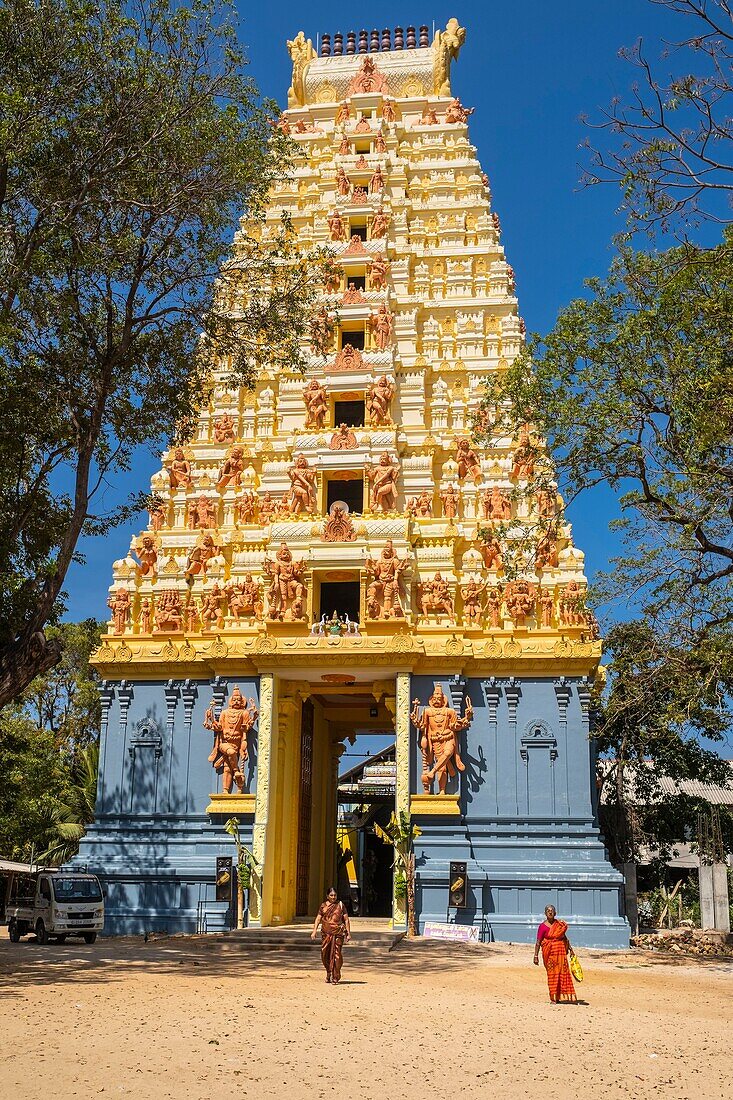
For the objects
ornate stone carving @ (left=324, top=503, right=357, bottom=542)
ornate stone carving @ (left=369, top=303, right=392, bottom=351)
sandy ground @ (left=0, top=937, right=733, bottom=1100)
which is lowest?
sandy ground @ (left=0, top=937, right=733, bottom=1100)

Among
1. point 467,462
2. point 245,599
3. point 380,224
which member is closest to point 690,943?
point 467,462

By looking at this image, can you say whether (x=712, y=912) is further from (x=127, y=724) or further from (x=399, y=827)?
(x=127, y=724)

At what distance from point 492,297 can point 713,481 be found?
12393 mm

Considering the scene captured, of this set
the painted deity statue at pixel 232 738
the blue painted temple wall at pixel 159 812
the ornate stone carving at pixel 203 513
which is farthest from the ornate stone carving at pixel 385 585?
the ornate stone carving at pixel 203 513

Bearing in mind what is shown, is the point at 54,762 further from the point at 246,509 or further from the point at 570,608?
the point at 570,608

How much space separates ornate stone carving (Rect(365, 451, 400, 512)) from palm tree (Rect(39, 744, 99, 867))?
13.4m

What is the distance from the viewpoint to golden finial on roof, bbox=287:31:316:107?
95.9ft

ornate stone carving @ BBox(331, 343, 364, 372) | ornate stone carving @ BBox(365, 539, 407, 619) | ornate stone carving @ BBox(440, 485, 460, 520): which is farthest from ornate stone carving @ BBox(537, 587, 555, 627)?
ornate stone carving @ BBox(331, 343, 364, 372)

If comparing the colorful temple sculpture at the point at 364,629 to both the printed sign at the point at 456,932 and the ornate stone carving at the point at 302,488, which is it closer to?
the ornate stone carving at the point at 302,488

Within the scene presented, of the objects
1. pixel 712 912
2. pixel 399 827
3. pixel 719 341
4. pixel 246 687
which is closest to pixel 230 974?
pixel 399 827

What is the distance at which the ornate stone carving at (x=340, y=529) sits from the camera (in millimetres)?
21844

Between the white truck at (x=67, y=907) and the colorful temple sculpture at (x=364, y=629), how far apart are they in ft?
1.92

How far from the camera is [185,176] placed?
51.8 ft

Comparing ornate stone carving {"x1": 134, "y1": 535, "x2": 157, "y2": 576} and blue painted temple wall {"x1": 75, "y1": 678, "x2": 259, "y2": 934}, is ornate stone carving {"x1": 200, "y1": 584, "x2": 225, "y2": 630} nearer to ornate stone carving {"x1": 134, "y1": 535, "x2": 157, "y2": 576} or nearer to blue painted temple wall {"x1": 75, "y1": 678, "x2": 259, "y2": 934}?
blue painted temple wall {"x1": 75, "y1": 678, "x2": 259, "y2": 934}
